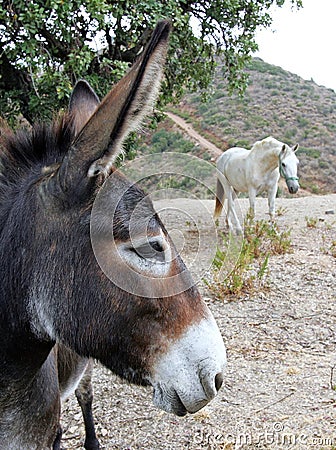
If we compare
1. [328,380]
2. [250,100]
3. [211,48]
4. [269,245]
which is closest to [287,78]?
[250,100]

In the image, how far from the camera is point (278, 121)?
80.9ft

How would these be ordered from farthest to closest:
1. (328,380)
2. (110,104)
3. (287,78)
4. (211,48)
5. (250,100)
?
(287,78)
(250,100)
(211,48)
(328,380)
(110,104)

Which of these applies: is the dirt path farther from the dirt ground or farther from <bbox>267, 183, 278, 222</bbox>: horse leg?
the dirt ground

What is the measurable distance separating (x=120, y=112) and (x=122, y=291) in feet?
1.47

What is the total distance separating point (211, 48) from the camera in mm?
7922

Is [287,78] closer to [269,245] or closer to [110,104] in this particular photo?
[269,245]

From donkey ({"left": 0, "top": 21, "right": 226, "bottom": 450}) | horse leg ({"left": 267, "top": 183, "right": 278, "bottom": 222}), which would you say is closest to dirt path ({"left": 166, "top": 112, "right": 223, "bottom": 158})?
horse leg ({"left": 267, "top": 183, "right": 278, "bottom": 222})

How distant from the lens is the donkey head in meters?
1.18

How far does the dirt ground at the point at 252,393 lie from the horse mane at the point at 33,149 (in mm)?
390

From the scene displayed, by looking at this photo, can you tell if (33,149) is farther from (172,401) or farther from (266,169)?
(266,169)

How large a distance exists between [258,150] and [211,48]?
6.25ft

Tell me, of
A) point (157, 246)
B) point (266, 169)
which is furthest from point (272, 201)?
point (157, 246)

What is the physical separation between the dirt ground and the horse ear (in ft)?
1.22
